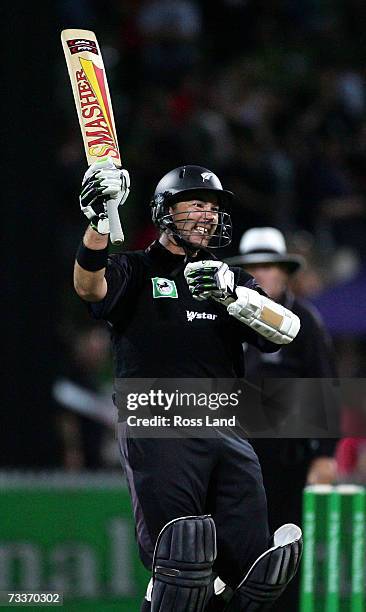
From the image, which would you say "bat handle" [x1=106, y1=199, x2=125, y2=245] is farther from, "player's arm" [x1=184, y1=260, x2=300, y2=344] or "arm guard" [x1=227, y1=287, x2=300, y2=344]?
"arm guard" [x1=227, y1=287, x2=300, y2=344]

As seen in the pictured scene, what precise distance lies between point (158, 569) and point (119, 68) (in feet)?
22.6

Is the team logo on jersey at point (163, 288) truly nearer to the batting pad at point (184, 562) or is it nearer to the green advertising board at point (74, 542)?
the batting pad at point (184, 562)

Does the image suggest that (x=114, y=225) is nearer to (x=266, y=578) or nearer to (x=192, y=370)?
(x=192, y=370)

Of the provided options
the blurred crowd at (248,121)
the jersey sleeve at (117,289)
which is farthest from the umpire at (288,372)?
the blurred crowd at (248,121)

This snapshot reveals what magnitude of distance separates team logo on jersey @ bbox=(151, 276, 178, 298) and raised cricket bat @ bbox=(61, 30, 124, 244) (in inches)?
18.4

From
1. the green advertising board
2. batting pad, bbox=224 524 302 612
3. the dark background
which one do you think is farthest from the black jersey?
the dark background

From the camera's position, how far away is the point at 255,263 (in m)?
7.27

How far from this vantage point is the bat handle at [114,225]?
4852mm

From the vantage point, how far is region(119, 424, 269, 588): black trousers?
518cm

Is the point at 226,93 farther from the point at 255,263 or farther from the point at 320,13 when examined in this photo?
the point at 255,263

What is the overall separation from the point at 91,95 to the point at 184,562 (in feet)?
5.73

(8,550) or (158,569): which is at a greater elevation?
(8,550)

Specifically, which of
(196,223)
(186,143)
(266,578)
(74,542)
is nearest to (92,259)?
(196,223)

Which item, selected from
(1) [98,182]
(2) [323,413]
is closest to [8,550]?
(2) [323,413]
